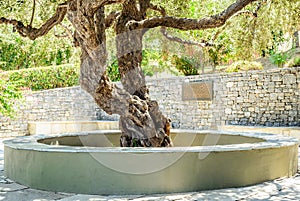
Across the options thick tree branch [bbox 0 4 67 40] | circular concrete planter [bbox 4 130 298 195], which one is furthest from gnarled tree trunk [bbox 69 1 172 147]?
circular concrete planter [bbox 4 130 298 195]

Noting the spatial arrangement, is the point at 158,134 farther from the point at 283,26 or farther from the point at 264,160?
the point at 283,26

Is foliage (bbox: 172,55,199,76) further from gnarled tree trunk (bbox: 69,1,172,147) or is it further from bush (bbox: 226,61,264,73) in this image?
gnarled tree trunk (bbox: 69,1,172,147)

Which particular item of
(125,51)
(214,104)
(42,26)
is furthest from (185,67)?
(42,26)

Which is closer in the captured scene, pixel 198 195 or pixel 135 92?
pixel 198 195

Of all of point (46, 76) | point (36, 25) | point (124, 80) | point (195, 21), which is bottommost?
point (124, 80)

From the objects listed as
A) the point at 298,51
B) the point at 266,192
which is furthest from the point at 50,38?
the point at 298,51

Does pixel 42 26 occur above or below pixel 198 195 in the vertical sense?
above

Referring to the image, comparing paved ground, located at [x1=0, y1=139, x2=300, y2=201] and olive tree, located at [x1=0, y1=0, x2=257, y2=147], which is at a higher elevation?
olive tree, located at [x1=0, y1=0, x2=257, y2=147]

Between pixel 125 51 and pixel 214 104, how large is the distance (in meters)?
6.28

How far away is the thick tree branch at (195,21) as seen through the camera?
6.28m

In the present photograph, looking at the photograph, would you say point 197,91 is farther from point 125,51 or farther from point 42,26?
point 42,26

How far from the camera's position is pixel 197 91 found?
1302cm

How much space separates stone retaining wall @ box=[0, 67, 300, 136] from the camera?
1109 centimetres

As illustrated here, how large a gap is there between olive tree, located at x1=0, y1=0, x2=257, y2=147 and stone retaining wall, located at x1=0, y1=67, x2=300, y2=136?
208 inches
